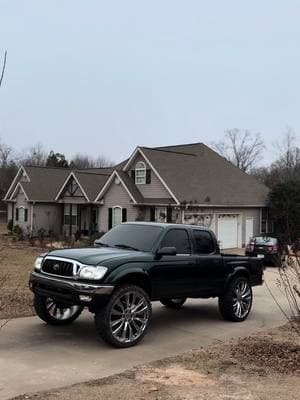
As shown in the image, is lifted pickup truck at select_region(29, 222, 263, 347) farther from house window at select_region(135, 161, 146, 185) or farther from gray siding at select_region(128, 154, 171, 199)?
house window at select_region(135, 161, 146, 185)

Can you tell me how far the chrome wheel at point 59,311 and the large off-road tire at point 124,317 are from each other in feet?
4.51

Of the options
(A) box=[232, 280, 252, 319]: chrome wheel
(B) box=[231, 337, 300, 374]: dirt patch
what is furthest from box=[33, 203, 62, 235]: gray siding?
(B) box=[231, 337, 300, 374]: dirt patch

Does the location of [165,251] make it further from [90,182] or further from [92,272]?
[90,182]

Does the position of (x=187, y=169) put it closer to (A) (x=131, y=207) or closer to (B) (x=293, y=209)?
(A) (x=131, y=207)

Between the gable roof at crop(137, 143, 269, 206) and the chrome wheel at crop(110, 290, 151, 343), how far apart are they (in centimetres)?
2250

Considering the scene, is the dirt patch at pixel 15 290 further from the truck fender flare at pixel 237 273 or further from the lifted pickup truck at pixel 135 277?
the truck fender flare at pixel 237 273

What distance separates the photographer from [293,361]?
730 centimetres

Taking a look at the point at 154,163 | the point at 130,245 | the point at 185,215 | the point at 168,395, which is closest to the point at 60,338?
the point at 130,245

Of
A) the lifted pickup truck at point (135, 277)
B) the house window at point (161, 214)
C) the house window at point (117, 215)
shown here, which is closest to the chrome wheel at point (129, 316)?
the lifted pickup truck at point (135, 277)

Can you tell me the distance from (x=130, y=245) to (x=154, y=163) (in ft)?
78.3

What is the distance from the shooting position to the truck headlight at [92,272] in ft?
26.3

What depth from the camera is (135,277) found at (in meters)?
8.57

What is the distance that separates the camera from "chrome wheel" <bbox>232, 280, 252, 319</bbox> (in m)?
10.7

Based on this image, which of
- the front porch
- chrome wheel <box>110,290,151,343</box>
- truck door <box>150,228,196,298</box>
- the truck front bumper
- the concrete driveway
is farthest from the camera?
the front porch
